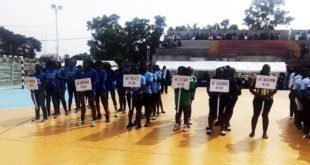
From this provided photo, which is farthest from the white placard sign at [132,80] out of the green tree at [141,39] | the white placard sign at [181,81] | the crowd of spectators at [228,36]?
the green tree at [141,39]

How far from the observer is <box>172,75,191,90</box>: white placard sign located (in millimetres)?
8953

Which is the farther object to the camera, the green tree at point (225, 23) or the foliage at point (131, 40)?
the green tree at point (225, 23)

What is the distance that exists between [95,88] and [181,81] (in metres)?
2.34

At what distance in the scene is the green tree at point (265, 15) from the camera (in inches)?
2106

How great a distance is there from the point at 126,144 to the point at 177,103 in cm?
197

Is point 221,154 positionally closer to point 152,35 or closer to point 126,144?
point 126,144

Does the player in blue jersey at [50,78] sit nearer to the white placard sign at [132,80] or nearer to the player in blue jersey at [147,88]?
the white placard sign at [132,80]

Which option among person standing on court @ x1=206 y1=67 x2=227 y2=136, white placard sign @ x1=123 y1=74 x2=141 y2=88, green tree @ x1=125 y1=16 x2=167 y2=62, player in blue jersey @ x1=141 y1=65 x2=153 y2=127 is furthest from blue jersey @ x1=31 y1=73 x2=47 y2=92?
green tree @ x1=125 y1=16 x2=167 y2=62

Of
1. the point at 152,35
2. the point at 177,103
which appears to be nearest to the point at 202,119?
the point at 177,103

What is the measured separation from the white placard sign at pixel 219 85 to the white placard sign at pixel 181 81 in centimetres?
59

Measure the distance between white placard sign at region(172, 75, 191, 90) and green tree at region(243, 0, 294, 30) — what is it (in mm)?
47885

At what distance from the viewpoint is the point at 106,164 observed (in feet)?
20.9

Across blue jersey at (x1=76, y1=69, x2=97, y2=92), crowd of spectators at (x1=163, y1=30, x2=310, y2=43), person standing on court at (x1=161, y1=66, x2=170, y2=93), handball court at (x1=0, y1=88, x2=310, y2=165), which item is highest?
crowd of spectators at (x1=163, y1=30, x2=310, y2=43)

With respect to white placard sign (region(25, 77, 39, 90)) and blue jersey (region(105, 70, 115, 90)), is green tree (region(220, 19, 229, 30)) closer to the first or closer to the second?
blue jersey (region(105, 70, 115, 90))
